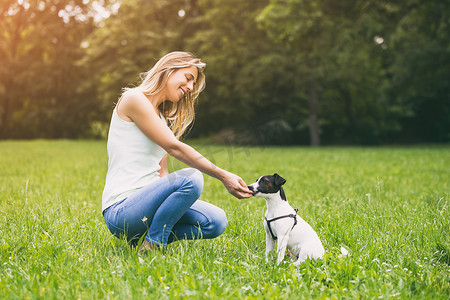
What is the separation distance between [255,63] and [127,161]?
21970mm

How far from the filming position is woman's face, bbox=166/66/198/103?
3309 mm

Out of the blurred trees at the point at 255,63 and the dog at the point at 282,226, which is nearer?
the dog at the point at 282,226

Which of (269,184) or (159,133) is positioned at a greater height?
(159,133)

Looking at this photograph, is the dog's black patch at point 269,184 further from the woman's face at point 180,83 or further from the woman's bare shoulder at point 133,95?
the woman's bare shoulder at point 133,95

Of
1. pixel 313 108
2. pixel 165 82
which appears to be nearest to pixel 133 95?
pixel 165 82

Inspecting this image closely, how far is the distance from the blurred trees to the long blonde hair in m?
10.7

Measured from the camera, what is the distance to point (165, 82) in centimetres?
331

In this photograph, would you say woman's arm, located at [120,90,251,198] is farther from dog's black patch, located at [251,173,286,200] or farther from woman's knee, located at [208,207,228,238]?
woman's knee, located at [208,207,228,238]

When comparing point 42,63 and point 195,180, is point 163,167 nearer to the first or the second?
point 195,180

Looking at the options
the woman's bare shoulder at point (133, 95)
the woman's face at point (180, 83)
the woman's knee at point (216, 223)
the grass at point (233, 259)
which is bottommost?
the grass at point (233, 259)

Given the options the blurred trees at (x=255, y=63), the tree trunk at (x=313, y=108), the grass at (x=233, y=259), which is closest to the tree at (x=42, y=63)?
the blurred trees at (x=255, y=63)

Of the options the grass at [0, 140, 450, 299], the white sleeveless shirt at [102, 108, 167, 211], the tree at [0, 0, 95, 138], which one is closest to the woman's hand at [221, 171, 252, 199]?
the grass at [0, 140, 450, 299]

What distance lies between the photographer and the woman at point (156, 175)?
3.12m

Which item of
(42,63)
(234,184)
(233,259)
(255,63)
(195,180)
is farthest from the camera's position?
(42,63)
